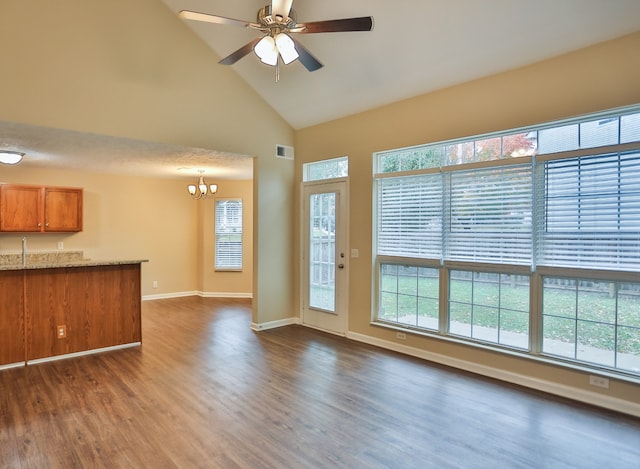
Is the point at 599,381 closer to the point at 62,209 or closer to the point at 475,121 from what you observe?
the point at 475,121

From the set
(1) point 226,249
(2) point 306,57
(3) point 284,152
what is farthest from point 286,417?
(1) point 226,249

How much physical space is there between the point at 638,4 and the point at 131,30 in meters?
4.68

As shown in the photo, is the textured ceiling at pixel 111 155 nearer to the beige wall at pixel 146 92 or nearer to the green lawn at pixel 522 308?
the beige wall at pixel 146 92

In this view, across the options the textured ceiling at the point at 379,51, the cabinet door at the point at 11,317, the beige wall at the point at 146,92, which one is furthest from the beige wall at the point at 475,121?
the cabinet door at the point at 11,317

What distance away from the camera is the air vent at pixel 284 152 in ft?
18.5

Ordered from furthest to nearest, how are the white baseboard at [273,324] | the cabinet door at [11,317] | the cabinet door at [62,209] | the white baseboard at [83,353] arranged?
the cabinet door at [62,209] → the white baseboard at [273,324] → the white baseboard at [83,353] → the cabinet door at [11,317]

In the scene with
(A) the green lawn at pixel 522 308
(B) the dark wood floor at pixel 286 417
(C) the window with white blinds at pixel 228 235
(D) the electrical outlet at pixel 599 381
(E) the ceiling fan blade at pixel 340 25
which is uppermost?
(E) the ceiling fan blade at pixel 340 25

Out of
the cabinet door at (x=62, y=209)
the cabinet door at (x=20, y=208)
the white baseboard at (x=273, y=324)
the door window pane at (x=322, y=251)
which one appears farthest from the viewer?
the cabinet door at (x=62, y=209)

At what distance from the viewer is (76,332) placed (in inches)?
175

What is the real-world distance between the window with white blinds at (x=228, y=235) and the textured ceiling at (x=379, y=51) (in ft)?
7.83

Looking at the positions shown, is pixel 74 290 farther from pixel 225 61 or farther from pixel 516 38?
pixel 516 38

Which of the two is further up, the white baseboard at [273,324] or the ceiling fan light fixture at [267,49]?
the ceiling fan light fixture at [267,49]

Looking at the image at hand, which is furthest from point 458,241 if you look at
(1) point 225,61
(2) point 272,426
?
(1) point 225,61

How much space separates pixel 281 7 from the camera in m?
2.53
